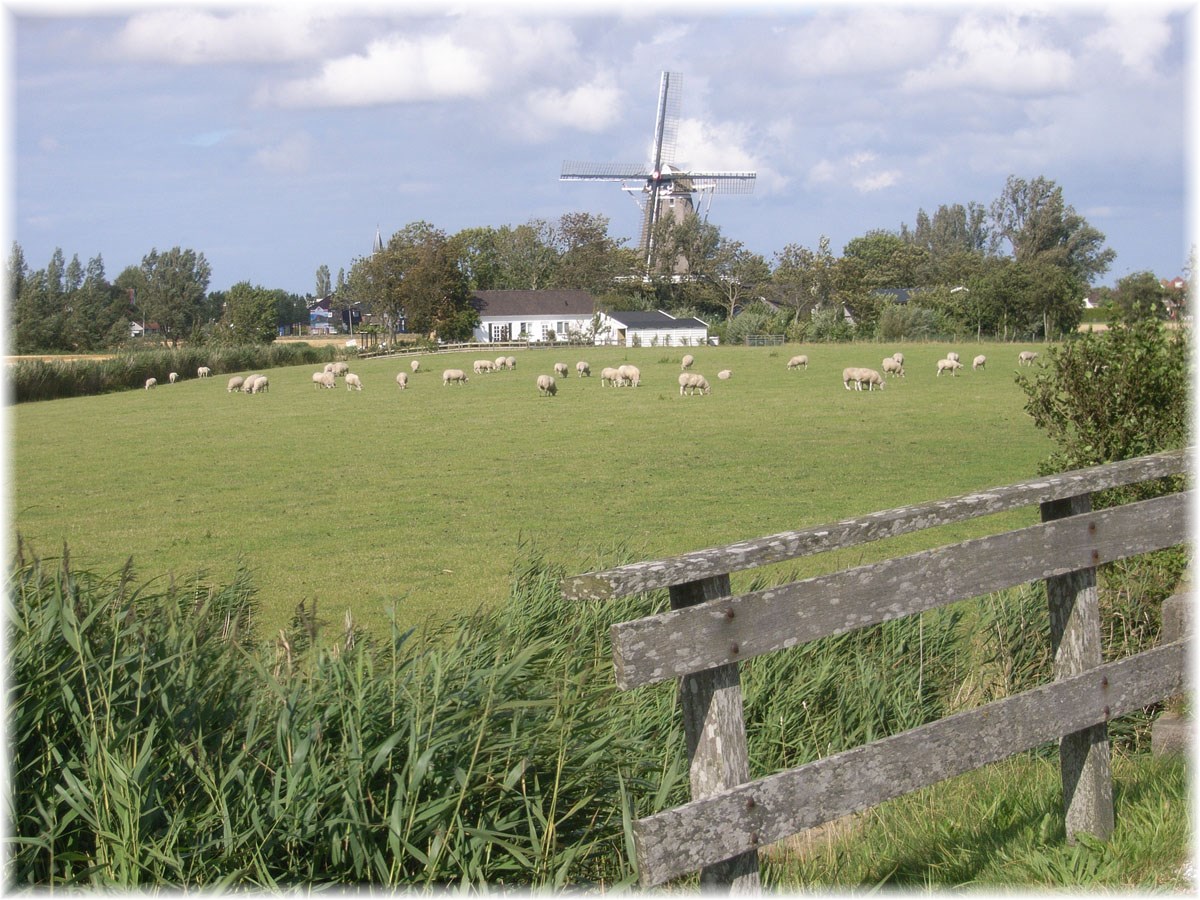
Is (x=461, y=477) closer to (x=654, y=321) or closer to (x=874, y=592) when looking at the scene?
(x=874, y=592)

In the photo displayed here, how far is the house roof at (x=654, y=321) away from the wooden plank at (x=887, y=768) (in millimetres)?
99172

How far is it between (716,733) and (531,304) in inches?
4458

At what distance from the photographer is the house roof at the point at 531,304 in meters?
114

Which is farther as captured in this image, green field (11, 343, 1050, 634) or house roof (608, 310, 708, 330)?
house roof (608, 310, 708, 330)

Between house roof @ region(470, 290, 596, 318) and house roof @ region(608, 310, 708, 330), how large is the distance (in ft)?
23.4

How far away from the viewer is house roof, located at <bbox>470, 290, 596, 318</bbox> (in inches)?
4478

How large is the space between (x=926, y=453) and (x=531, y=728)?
765 inches

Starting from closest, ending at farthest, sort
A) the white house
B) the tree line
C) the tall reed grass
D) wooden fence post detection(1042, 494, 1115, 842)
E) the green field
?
the tall reed grass, wooden fence post detection(1042, 494, 1115, 842), the green field, the tree line, the white house

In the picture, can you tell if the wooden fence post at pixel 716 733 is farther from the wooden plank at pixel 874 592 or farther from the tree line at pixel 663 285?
the tree line at pixel 663 285

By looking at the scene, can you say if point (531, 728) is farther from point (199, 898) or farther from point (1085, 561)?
point (1085, 561)

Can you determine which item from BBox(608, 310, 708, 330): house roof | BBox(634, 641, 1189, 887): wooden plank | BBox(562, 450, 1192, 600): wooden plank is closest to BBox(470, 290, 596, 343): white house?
BBox(608, 310, 708, 330): house roof

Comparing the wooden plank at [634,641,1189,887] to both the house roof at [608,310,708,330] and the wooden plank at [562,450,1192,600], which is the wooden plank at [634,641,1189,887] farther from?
the house roof at [608,310,708,330]

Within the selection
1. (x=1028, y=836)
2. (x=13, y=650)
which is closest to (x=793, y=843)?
(x=1028, y=836)

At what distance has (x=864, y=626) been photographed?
3.38 meters
